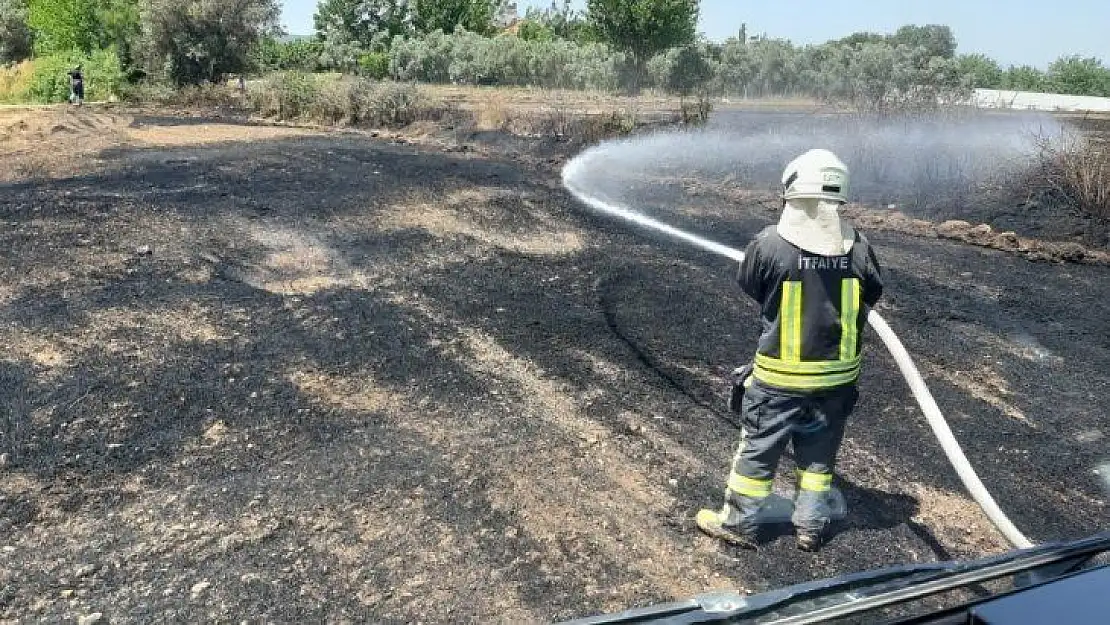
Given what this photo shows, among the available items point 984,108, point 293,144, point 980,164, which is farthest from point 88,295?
point 984,108

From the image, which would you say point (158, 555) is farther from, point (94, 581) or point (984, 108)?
point (984, 108)

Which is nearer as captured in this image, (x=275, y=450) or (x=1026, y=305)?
(x=275, y=450)

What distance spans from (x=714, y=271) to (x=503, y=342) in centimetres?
277

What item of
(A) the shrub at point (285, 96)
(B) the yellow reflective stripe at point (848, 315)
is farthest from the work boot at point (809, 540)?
(A) the shrub at point (285, 96)

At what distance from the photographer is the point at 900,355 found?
3.55 metres

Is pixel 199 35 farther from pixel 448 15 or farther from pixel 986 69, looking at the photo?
pixel 986 69

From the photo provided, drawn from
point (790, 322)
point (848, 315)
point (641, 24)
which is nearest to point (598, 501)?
point (790, 322)

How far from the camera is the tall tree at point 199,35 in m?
25.3

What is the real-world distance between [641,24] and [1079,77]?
98.9 ft

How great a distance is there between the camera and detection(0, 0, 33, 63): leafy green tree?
40375 mm

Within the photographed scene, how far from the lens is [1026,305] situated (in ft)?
25.0

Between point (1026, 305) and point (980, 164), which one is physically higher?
point (980, 164)

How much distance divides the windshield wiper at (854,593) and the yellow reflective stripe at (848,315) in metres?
1.69

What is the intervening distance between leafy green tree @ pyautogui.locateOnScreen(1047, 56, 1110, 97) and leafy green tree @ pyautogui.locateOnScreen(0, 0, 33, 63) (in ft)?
184
